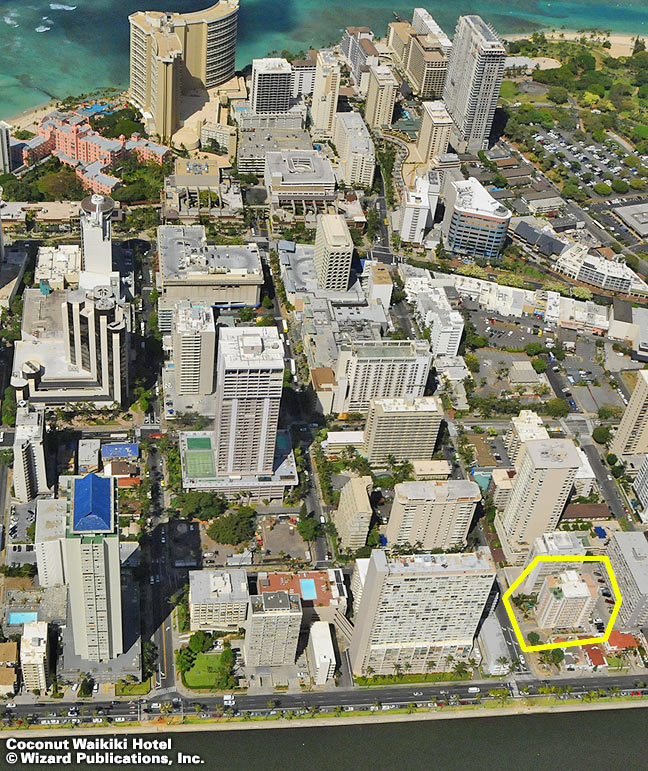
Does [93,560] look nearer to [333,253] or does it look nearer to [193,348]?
[193,348]

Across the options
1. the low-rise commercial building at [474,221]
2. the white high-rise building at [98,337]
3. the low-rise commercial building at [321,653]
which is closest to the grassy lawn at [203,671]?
the low-rise commercial building at [321,653]

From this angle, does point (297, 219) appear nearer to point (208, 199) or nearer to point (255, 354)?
point (208, 199)

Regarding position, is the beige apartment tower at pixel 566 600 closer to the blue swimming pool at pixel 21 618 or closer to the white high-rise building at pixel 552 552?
the white high-rise building at pixel 552 552

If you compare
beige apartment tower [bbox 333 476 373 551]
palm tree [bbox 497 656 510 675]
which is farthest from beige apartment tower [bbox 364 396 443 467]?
palm tree [bbox 497 656 510 675]

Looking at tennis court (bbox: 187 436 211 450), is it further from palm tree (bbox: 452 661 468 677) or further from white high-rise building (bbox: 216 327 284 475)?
palm tree (bbox: 452 661 468 677)

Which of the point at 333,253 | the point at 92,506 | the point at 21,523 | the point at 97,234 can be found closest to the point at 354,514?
the point at 92,506
